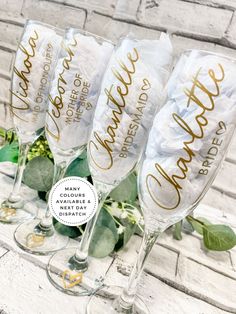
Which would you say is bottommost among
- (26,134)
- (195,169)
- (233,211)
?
(233,211)

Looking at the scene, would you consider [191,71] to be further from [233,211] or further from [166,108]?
[233,211]

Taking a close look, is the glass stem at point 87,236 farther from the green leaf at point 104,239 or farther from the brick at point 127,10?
the brick at point 127,10

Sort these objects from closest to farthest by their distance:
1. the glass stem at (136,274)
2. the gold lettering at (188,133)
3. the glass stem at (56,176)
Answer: the gold lettering at (188,133) < the glass stem at (136,274) < the glass stem at (56,176)

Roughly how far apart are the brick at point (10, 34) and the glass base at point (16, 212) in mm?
627

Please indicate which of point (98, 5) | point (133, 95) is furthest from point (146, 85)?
point (98, 5)

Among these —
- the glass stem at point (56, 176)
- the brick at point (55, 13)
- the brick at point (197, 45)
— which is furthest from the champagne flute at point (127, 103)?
the brick at point (55, 13)

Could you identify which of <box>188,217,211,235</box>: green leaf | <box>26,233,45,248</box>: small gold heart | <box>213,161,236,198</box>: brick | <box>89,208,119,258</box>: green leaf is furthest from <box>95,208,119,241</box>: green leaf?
<box>213,161,236,198</box>: brick

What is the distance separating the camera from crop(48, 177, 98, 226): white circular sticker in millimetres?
488

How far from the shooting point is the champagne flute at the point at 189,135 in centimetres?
32

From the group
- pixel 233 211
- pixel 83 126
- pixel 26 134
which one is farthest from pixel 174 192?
pixel 233 211

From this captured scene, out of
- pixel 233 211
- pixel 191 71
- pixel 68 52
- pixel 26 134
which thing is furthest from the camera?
pixel 233 211

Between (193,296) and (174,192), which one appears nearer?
(174,192)

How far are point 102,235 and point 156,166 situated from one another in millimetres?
257

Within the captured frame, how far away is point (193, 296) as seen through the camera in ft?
1.77
